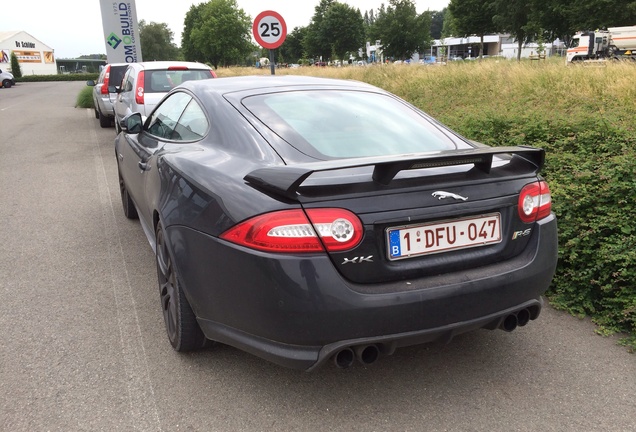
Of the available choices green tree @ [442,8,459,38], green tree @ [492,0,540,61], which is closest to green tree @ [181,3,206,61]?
green tree @ [442,8,459,38]

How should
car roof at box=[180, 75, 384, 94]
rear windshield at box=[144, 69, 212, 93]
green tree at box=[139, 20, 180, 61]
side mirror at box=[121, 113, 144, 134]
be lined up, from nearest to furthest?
car roof at box=[180, 75, 384, 94] → side mirror at box=[121, 113, 144, 134] → rear windshield at box=[144, 69, 212, 93] → green tree at box=[139, 20, 180, 61]

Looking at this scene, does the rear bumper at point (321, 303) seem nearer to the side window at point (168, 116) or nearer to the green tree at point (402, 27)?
the side window at point (168, 116)

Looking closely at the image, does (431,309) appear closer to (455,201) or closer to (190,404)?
(455,201)

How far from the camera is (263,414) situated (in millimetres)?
2580

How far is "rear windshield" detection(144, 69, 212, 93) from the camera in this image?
9.79 metres

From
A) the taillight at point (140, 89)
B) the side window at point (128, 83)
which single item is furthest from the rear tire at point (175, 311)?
the side window at point (128, 83)

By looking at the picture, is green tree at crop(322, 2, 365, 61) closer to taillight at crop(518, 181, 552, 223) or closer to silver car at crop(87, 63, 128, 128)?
silver car at crop(87, 63, 128, 128)

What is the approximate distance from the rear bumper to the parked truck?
29.1 m

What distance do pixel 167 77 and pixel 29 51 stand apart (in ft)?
324

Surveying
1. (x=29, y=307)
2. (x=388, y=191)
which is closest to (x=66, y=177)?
(x=29, y=307)

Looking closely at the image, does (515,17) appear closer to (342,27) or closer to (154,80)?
(342,27)

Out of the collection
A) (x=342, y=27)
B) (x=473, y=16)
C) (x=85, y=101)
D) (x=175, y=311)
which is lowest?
(x=175, y=311)

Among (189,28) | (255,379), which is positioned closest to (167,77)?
(255,379)

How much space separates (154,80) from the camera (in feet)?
32.3
